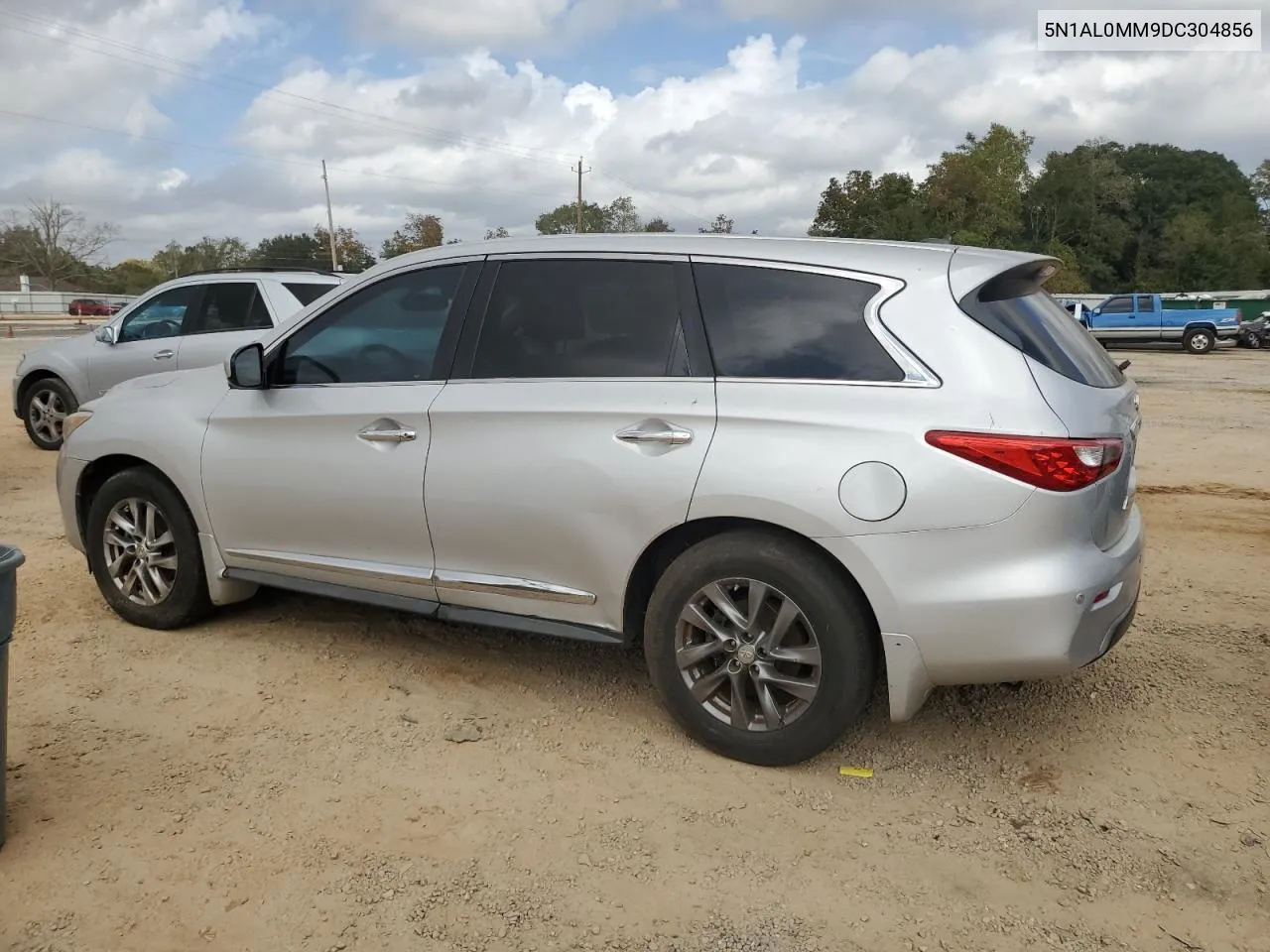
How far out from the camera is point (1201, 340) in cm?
2850

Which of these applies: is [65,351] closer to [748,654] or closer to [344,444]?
[344,444]

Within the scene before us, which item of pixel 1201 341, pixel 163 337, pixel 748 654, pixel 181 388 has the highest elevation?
pixel 163 337

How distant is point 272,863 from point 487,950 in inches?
29.9

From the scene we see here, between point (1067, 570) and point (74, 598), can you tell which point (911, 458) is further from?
point (74, 598)

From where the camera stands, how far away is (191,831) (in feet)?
9.89

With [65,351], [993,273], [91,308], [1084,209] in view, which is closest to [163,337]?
[65,351]

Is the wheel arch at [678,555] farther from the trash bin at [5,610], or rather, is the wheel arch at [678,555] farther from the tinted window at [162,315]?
the tinted window at [162,315]

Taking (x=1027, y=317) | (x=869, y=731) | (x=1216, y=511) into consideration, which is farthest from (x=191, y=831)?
(x=1216, y=511)

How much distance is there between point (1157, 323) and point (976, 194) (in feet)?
102

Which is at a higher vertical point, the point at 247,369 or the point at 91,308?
the point at 91,308

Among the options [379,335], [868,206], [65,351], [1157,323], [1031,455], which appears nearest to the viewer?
[1031,455]

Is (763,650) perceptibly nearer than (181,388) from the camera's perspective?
Yes

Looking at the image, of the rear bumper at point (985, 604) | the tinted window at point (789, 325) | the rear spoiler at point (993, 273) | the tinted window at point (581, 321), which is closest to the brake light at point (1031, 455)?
the rear bumper at point (985, 604)

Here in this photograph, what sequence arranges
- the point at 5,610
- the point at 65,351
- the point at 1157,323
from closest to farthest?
the point at 5,610
the point at 65,351
the point at 1157,323
